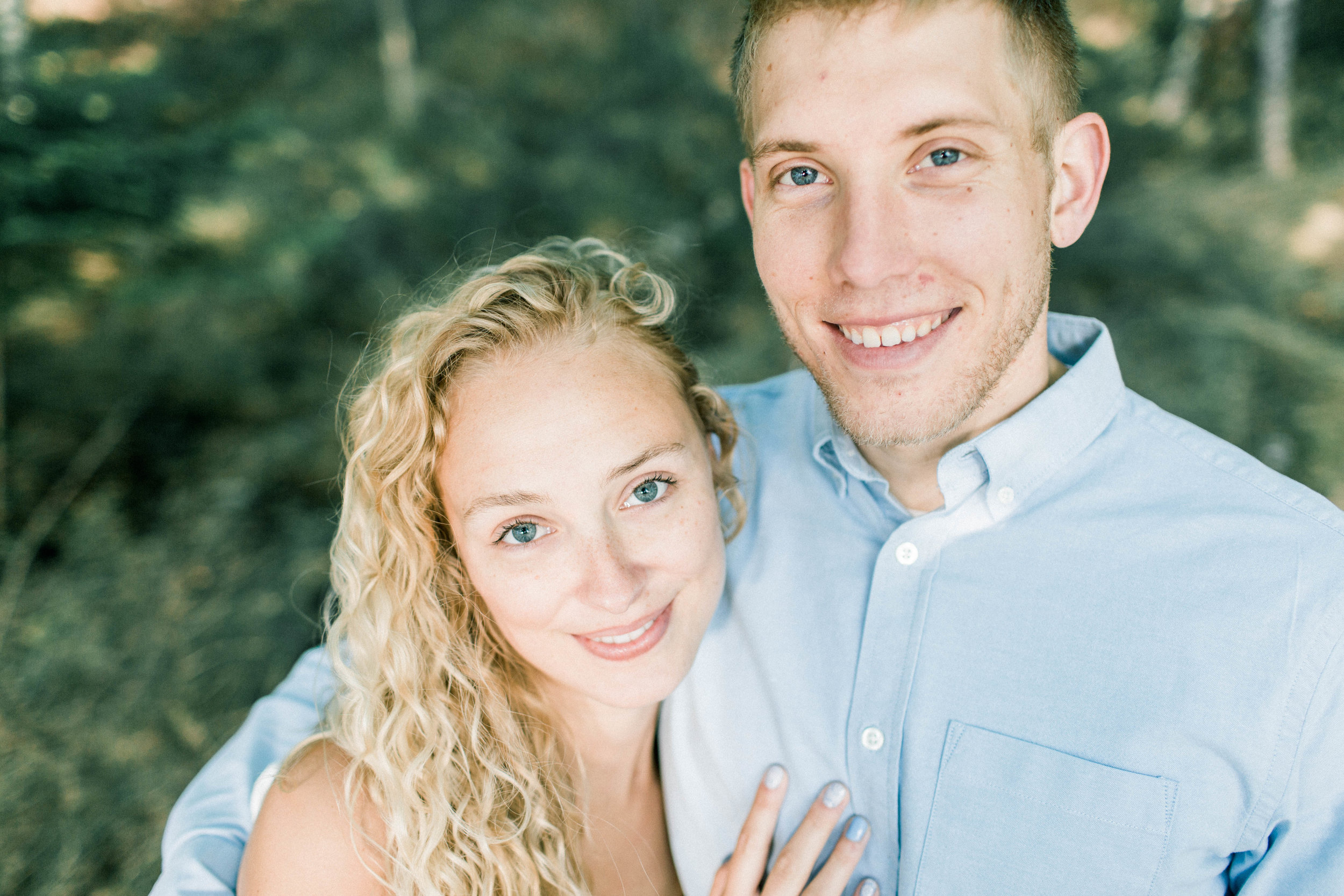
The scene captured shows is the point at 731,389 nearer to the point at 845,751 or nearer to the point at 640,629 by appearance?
the point at 640,629

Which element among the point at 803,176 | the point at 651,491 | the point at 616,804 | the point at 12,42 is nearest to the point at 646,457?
the point at 651,491

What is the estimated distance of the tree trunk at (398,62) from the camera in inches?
196

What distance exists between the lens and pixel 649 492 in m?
1.55

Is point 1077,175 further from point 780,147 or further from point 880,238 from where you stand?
point 780,147

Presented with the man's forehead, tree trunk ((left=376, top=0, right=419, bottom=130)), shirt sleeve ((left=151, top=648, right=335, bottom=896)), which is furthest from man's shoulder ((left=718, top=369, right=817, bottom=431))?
tree trunk ((left=376, top=0, right=419, bottom=130))

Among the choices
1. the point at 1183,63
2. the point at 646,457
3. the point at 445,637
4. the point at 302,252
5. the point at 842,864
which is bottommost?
the point at 842,864

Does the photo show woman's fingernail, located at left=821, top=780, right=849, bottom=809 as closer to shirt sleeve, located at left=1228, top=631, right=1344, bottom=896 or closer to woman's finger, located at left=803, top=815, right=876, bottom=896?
woman's finger, located at left=803, top=815, right=876, bottom=896

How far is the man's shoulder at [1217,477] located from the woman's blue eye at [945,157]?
21.8 inches

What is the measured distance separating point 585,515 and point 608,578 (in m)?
0.11

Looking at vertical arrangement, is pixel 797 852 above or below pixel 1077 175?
below

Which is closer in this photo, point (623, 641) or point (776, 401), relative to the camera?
point (623, 641)

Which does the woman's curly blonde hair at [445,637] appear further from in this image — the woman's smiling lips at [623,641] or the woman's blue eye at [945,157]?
the woman's blue eye at [945,157]

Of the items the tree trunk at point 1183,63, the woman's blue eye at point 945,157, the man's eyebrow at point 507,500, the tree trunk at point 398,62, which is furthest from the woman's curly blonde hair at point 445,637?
the tree trunk at point 398,62

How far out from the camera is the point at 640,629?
4.96 ft
